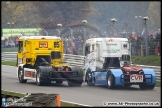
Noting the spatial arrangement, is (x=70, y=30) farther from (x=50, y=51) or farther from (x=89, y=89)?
(x=89, y=89)

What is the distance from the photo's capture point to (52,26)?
1898 inches

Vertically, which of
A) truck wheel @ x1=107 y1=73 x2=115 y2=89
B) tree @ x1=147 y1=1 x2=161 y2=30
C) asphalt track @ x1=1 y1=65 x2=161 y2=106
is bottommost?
asphalt track @ x1=1 y1=65 x2=161 y2=106

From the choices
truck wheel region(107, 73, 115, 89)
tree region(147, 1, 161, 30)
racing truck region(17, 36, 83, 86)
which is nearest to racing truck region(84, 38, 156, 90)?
truck wheel region(107, 73, 115, 89)

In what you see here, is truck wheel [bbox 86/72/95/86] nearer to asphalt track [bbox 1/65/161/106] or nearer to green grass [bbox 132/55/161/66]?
asphalt track [bbox 1/65/161/106]

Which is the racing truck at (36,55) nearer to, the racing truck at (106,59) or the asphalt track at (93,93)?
the asphalt track at (93,93)

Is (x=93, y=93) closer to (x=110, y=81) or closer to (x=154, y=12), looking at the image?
(x=110, y=81)

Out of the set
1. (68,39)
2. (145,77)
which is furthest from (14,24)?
(145,77)

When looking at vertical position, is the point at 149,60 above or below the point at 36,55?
below

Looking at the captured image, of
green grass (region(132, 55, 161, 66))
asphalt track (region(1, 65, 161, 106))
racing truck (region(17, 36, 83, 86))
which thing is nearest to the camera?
asphalt track (region(1, 65, 161, 106))

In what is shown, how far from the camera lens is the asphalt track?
55.3ft

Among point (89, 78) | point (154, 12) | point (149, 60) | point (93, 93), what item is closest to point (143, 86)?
point (89, 78)

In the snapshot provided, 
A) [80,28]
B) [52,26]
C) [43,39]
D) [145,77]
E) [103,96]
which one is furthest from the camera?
[52,26]

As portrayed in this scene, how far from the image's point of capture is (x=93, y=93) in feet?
62.8

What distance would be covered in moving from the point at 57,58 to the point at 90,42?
1649 millimetres
